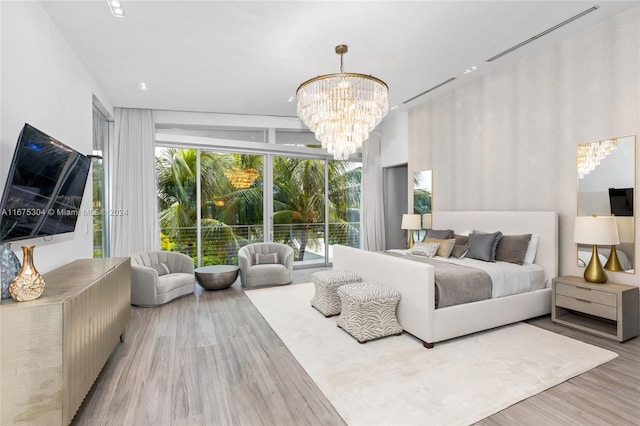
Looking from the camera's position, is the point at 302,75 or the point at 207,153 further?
the point at 207,153

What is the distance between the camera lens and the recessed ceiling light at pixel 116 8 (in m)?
2.65

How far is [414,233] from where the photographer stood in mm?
5855

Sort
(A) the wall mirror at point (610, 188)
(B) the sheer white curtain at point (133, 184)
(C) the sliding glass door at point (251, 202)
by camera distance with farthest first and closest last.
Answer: (C) the sliding glass door at point (251, 202)
(B) the sheer white curtain at point (133, 184)
(A) the wall mirror at point (610, 188)

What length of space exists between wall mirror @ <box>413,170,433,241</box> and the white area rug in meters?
2.48

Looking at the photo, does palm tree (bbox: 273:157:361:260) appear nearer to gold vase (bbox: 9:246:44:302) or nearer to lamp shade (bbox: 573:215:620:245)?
lamp shade (bbox: 573:215:620:245)

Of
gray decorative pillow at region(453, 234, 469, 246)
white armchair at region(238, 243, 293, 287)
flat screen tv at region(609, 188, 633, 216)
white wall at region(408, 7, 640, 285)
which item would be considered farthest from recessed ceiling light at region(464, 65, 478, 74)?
white armchair at region(238, 243, 293, 287)

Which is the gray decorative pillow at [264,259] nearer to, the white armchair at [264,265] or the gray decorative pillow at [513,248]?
the white armchair at [264,265]

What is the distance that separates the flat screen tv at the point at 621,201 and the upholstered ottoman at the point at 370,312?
2.38 metres

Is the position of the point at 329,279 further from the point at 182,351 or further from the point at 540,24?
the point at 540,24

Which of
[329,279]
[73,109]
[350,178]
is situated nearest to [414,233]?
[350,178]

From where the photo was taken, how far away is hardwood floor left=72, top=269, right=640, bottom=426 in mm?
1914

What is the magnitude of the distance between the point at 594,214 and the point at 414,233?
9.13 feet

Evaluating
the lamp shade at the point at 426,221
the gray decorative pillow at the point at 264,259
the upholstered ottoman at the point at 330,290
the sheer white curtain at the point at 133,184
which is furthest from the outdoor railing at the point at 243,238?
the upholstered ottoman at the point at 330,290

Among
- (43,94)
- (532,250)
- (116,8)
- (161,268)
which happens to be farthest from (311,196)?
(43,94)
